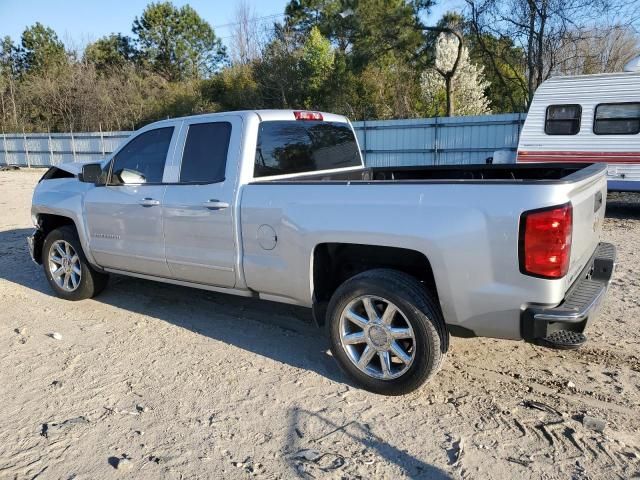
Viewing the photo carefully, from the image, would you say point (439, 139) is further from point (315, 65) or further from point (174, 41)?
point (174, 41)

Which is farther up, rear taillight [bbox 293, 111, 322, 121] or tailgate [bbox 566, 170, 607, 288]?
rear taillight [bbox 293, 111, 322, 121]

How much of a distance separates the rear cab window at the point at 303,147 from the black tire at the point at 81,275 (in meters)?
2.52

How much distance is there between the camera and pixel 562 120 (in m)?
10.7

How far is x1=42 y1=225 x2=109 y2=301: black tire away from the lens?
554 cm

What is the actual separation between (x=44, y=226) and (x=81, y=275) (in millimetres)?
934

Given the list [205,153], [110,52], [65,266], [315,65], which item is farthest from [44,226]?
[110,52]

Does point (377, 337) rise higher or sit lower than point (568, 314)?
lower

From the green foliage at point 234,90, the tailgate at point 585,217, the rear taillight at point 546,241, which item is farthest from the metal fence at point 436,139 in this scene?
the green foliage at point 234,90

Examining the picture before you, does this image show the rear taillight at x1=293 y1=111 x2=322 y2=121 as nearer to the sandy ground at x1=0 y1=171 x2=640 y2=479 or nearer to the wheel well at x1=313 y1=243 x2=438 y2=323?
the wheel well at x1=313 y1=243 x2=438 y2=323

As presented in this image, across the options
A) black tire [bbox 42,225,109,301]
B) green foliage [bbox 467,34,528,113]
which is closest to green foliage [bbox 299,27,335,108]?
green foliage [bbox 467,34,528,113]

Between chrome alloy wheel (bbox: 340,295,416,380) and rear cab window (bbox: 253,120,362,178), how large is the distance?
141 cm

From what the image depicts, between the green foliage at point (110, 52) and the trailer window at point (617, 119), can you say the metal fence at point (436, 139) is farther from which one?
the green foliage at point (110, 52)

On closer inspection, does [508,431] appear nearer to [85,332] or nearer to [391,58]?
[85,332]

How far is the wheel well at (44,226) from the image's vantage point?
19.4 ft
